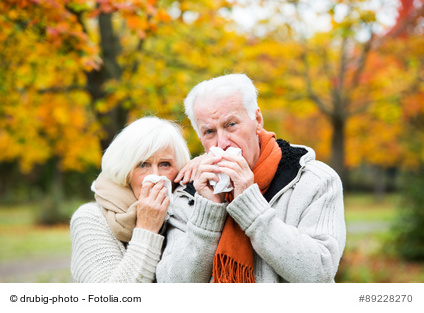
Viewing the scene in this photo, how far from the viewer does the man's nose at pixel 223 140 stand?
2.51m

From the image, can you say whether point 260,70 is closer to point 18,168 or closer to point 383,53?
point 383,53

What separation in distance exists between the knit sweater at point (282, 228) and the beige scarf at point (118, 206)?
0.33 m

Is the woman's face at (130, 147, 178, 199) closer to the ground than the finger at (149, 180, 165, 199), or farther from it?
farther from it

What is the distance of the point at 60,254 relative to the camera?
43.2 ft

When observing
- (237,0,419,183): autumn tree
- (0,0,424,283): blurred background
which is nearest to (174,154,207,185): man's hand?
(0,0,424,283): blurred background

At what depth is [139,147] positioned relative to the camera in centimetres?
291

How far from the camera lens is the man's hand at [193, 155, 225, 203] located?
7.77ft

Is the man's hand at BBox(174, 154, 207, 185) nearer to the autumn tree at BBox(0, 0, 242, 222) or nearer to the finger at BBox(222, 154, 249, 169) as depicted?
the finger at BBox(222, 154, 249, 169)

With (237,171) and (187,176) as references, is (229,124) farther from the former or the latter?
(187,176)

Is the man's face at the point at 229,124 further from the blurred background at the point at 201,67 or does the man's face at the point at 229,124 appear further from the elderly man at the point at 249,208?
the blurred background at the point at 201,67

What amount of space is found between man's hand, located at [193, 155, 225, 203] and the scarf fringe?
1.01ft

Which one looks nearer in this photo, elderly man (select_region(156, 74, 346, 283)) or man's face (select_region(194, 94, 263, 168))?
elderly man (select_region(156, 74, 346, 283))

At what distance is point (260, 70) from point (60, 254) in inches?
331

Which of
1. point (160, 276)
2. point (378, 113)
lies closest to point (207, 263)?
point (160, 276)
